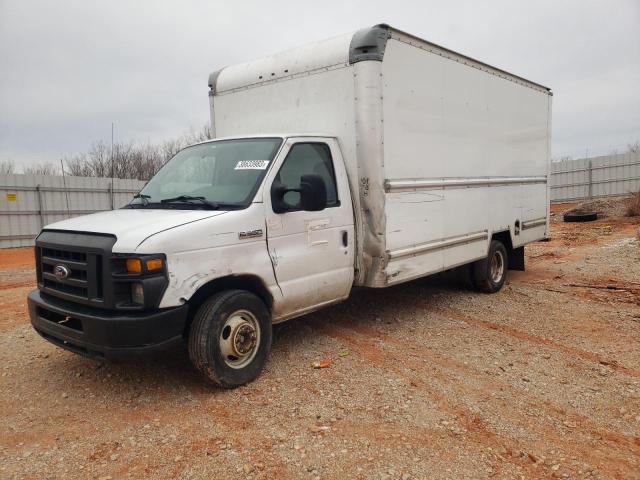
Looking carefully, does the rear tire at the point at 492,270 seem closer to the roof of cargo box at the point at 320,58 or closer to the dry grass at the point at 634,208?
the roof of cargo box at the point at 320,58

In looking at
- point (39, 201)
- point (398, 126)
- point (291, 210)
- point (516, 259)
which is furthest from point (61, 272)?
point (39, 201)

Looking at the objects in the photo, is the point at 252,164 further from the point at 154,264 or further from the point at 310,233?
the point at 154,264

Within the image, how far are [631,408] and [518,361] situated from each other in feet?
3.78

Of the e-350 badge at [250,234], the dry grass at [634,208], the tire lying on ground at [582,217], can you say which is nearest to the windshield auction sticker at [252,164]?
the e-350 badge at [250,234]

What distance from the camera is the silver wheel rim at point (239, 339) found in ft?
14.3

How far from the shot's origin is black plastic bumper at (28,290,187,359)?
3797 mm

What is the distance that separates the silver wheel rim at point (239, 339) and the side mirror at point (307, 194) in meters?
1.02

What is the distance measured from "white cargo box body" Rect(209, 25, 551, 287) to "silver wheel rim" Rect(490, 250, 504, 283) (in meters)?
0.47

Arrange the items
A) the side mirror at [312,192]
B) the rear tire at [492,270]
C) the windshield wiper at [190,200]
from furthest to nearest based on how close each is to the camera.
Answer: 1. the rear tire at [492,270]
2. the side mirror at [312,192]
3. the windshield wiper at [190,200]

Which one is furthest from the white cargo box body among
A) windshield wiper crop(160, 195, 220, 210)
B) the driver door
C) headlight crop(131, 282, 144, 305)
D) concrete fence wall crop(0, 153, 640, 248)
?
concrete fence wall crop(0, 153, 640, 248)

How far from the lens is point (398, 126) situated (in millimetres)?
5699

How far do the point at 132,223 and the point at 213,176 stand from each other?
1.09 meters

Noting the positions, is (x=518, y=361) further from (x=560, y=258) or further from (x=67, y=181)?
(x=67, y=181)

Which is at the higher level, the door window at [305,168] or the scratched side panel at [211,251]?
the door window at [305,168]
